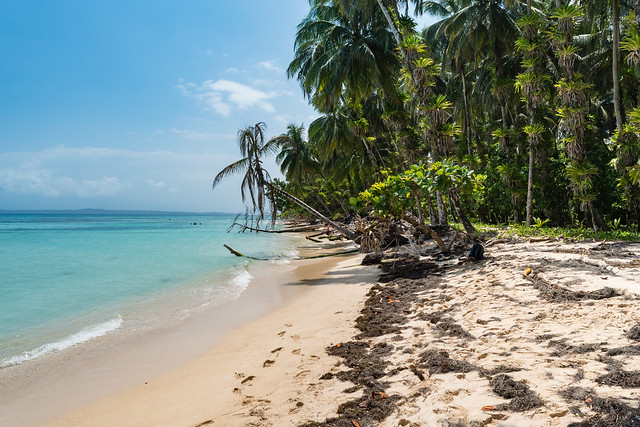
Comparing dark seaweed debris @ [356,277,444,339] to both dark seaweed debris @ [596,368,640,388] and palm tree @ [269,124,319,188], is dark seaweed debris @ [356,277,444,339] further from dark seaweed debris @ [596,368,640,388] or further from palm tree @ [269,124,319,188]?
palm tree @ [269,124,319,188]

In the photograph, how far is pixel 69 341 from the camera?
5926 mm

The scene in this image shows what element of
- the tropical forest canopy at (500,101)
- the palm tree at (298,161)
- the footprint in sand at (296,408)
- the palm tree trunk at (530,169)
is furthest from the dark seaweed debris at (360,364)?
the palm tree at (298,161)

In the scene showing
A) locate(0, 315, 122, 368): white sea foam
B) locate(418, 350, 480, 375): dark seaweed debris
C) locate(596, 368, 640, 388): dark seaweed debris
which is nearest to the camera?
locate(596, 368, 640, 388): dark seaweed debris

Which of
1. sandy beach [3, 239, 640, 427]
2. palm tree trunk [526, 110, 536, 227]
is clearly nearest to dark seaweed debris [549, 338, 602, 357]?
sandy beach [3, 239, 640, 427]

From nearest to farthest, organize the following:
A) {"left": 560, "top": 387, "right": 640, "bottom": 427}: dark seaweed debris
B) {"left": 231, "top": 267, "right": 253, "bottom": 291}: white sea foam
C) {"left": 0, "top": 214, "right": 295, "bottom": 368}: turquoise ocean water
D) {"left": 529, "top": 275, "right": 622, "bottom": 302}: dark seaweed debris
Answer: {"left": 560, "top": 387, "right": 640, "bottom": 427}: dark seaweed debris → {"left": 529, "top": 275, "right": 622, "bottom": 302}: dark seaweed debris → {"left": 0, "top": 214, "right": 295, "bottom": 368}: turquoise ocean water → {"left": 231, "top": 267, "right": 253, "bottom": 291}: white sea foam

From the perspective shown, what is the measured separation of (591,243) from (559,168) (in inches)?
228

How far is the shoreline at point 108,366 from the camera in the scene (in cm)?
387

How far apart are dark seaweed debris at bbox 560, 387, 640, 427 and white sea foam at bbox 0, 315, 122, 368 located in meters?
6.65

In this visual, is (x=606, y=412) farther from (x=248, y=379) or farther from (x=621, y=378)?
(x=248, y=379)

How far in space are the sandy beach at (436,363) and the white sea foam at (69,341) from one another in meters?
2.20

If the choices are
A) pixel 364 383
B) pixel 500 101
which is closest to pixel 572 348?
pixel 364 383

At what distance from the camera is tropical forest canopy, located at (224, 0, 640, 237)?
31.8 ft

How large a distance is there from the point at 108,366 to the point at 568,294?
619cm

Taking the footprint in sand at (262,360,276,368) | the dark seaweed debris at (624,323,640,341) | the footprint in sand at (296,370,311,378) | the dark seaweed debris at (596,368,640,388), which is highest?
the dark seaweed debris at (624,323,640,341)
